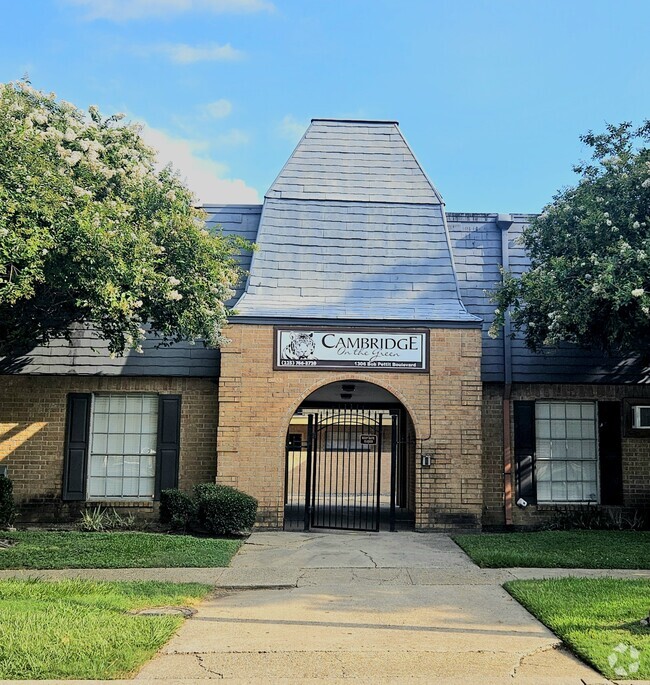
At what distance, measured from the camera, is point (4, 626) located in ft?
19.6

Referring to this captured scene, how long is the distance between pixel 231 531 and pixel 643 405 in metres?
7.95

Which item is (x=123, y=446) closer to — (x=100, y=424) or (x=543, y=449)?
(x=100, y=424)

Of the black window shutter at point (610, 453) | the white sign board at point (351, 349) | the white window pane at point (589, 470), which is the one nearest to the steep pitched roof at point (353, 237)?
the white sign board at point (351, 349)

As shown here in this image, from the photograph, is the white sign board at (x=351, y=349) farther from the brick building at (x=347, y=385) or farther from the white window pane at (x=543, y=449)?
the white window pane at (x=543, y=449)

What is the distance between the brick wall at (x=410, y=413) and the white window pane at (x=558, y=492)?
1805 millimetres

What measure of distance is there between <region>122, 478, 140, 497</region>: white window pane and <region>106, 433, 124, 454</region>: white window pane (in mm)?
563

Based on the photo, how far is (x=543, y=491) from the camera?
1380cm

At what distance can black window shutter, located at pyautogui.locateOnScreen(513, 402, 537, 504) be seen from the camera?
13.6m

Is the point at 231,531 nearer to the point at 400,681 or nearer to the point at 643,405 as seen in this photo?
the point at 400,681

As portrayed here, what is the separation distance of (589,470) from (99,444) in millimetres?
9353

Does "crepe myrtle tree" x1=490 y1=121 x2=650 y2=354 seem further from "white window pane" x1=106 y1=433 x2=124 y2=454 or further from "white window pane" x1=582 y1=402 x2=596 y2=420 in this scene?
"white window pane" x1=106 y1=433 x2=124 y2=454

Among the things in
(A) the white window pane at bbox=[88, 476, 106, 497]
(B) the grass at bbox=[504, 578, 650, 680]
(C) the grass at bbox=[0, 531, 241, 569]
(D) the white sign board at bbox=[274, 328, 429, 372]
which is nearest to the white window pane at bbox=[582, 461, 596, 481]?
(D) the white sign board at bbox=[274, 328, 429, 372]

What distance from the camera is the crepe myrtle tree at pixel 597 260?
10.4 m

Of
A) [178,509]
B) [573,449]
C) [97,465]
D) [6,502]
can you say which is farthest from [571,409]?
[6,502]
